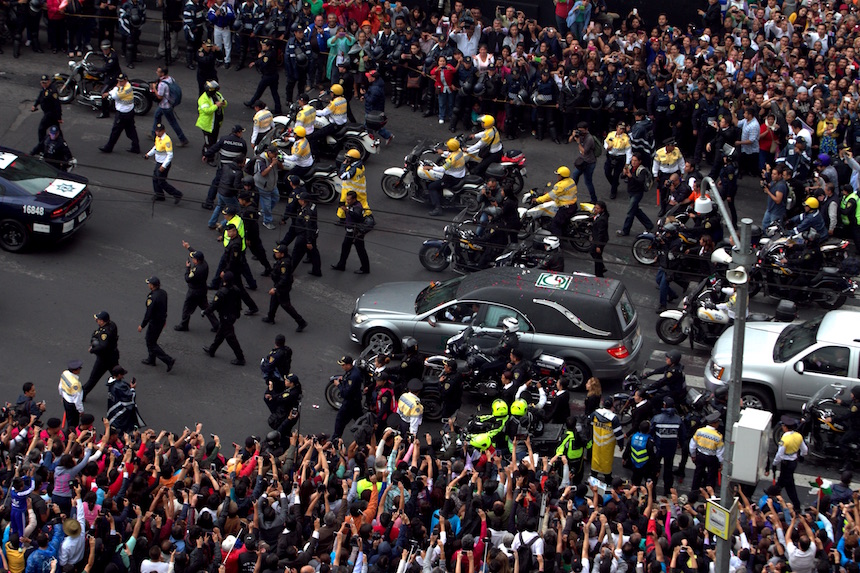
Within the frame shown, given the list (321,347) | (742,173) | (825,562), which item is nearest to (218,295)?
(321,347)

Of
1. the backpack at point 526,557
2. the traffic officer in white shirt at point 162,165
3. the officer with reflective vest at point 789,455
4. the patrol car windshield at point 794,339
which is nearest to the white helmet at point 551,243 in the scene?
the patrol car windshield at point 794,339

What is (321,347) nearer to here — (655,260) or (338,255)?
(338,255)

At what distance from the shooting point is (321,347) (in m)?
19.7

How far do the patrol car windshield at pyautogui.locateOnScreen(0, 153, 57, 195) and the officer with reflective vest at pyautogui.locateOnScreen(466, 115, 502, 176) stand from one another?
753 cm

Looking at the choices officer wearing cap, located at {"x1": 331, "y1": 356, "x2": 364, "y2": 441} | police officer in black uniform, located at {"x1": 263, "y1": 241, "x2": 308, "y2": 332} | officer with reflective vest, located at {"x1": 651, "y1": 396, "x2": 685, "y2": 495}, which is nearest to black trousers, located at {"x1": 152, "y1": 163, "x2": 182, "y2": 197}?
police officer in black uniform, located at {"x1": 263, "y1": 241, "x2": 308, "y2": 332}

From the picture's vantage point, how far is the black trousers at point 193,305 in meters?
19.4

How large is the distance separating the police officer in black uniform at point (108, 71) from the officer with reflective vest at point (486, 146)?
7.64 metres

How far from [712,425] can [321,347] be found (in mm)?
6458

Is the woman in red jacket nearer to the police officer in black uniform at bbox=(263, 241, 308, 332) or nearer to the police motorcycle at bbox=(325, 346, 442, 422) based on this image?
the police officer in black uniform at bbox=(263, 241, 308, 332)

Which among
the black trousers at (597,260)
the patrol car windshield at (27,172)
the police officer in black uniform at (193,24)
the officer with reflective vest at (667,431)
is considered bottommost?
the officer with reflective vest at (667,431)

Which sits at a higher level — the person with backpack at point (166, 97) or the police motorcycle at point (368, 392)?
the person with backpack at point (166, 97)

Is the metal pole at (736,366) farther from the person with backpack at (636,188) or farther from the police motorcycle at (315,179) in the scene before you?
the police motorcycle at (315,179)

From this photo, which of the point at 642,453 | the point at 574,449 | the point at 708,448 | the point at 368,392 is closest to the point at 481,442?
the point at 574,449

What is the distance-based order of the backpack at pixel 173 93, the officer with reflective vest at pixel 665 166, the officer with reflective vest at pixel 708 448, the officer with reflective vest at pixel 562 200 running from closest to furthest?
1. the officer with reflective vest at pixel 708 448
2. the officer with reflective vest at pixel 562 200
3. the officer with reflective vest at pixel 665 166
4. the backpack at pixel 173 93
